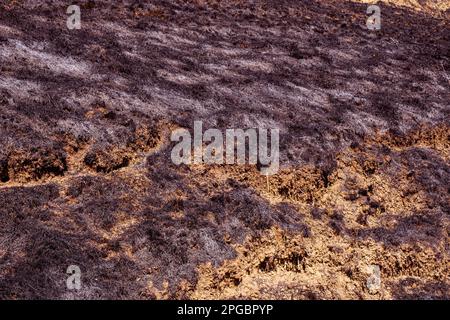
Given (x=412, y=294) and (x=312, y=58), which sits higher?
(x=312, y=58)

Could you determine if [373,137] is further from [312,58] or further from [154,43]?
[154,43]

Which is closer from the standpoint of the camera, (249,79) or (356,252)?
(356,252)

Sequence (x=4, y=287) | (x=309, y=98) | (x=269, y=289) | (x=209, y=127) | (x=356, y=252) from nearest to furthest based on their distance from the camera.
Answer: (x=4, y=287), (x=269, y=289), (x=356, y=252), (x=209, y=127), (x=309, y=98)

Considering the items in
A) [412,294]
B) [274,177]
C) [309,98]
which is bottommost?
[412,294]

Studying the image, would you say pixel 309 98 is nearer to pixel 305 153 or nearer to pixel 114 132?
pixel 305 153

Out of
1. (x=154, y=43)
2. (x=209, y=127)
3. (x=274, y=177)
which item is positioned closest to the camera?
(x=274, y=177)

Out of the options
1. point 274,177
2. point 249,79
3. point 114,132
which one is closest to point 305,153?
point 274,177
